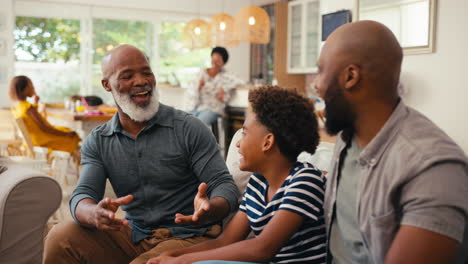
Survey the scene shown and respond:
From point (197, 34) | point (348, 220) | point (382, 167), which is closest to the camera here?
point (382, 167)

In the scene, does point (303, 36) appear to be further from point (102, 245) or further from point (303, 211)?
point (303, 211)

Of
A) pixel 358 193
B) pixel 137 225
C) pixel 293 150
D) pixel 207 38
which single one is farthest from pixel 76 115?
pixel 358 193

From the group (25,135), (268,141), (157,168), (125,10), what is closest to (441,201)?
(268,141)

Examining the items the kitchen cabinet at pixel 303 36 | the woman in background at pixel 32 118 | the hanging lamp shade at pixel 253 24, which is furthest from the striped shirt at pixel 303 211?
the kitchen cabinet at pixel 303 36

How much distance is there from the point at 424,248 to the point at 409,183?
0.42 ft

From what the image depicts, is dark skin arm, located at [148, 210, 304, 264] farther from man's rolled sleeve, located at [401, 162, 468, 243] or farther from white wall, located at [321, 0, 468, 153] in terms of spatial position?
white wall, located at [321, 0, 468, 153]

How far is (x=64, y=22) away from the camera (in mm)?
7879

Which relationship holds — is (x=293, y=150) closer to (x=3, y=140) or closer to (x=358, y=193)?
(x=358, y=193)

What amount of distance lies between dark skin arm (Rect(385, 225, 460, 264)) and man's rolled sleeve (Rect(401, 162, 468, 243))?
0.04 ft

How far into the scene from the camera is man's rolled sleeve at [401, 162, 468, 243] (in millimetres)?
919

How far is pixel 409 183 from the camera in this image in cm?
98

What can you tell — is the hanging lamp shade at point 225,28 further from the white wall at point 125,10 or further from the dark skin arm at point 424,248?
the dark skin arm at point 424,248

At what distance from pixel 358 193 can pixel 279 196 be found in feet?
0.98

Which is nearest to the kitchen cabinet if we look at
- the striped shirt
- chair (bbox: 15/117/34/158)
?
chair (bbox: 15/117/34/158)
